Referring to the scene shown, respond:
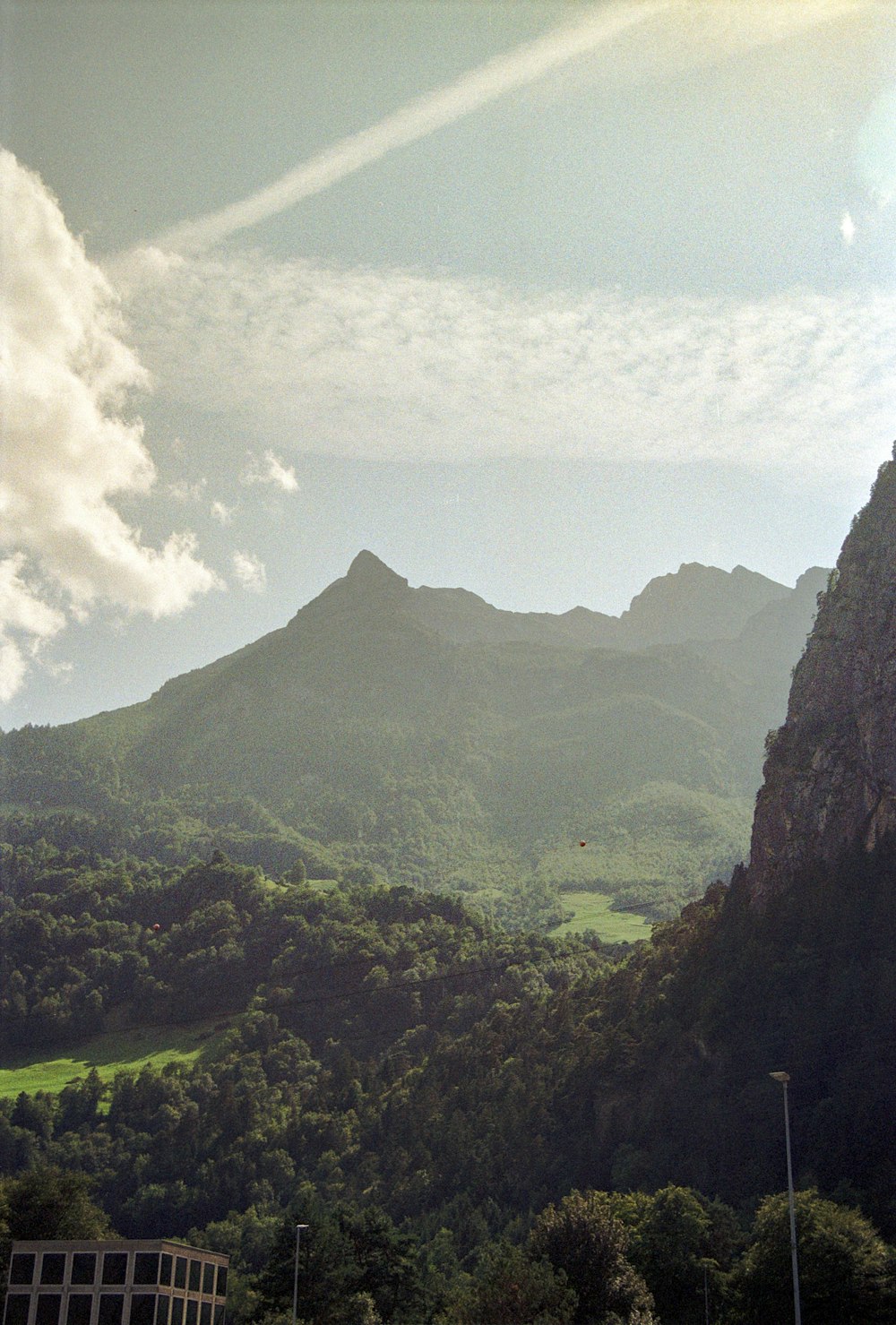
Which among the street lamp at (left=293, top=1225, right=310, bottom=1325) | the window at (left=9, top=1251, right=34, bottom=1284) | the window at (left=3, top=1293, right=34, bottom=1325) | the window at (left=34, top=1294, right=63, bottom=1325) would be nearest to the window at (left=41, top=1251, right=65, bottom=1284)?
the window at (left=9, top=1251, right=34, bottom=1284)

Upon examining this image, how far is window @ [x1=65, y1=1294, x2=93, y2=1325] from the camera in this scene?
90.6 m

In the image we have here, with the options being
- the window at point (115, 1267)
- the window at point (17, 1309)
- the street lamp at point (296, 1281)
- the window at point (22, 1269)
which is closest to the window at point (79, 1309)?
the window at point (115, 1267)

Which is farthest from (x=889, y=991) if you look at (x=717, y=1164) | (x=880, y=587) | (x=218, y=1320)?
(x=218, y=1320)

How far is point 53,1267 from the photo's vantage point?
92.2 meters

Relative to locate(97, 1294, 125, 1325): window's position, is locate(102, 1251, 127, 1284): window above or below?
above

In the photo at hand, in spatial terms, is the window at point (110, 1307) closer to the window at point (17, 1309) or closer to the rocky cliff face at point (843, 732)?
the window at point (17, 1309)

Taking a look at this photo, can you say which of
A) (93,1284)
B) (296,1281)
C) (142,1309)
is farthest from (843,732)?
(93,1284)

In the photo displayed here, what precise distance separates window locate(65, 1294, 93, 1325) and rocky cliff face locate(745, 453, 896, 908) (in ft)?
251

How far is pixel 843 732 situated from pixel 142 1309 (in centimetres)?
8686

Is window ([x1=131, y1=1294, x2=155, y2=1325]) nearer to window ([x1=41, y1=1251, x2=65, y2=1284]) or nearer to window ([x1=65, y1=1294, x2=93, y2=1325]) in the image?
window ([x1=65, y1=1294, x2=93, y2=1325])

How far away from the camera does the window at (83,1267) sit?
91312 mm

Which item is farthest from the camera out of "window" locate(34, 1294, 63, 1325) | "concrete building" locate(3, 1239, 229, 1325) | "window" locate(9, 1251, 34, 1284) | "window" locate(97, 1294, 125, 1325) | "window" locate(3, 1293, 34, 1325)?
"window" locate(9, 1251, 34, 1284)

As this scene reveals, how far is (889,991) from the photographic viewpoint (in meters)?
109

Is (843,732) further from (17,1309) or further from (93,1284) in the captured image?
(17,1309)
